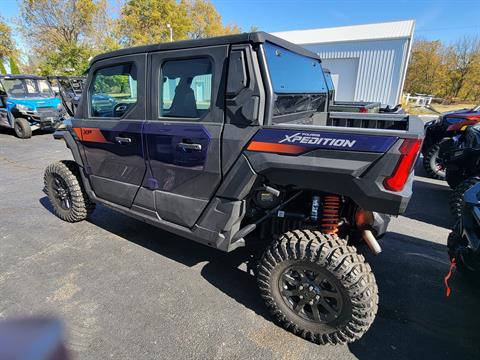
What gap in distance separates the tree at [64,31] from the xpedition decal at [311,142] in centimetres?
2735

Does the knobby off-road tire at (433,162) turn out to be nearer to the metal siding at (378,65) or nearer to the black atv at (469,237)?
the black atv at (469,237)

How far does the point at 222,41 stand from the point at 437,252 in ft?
10.6

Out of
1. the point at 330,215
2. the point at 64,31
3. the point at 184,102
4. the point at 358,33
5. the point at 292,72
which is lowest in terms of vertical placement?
the point at 330,215

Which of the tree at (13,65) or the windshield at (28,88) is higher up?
the tree at (13,65)

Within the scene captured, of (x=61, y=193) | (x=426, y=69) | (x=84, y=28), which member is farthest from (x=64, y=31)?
(x=426, y=69)

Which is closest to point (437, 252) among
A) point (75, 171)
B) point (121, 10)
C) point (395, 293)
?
point (395, 293)

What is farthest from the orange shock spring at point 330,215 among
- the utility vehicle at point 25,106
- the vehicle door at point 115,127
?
the utility vehicle at point 25,106

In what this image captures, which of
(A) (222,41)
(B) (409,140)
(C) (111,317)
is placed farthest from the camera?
(C) (111,317)

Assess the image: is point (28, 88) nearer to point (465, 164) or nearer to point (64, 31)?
point (465, 164)

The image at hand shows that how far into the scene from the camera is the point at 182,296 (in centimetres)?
263

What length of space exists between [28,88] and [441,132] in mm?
12855

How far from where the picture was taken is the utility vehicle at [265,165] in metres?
1.87

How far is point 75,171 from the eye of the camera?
12.6ft

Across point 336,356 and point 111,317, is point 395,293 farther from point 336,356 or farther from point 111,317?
point 111,317
